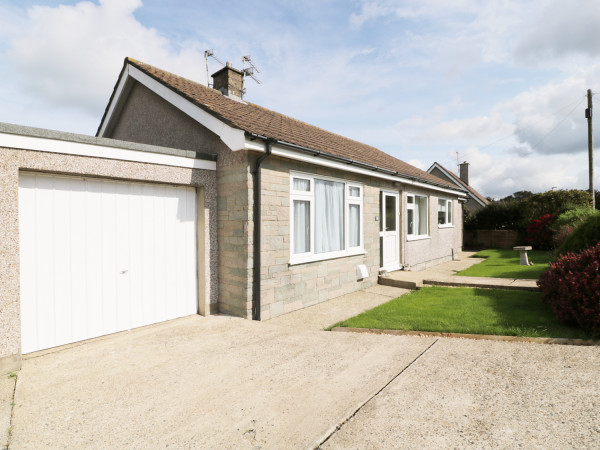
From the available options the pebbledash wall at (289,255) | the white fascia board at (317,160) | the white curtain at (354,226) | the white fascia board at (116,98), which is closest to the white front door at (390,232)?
the pebbledash wall at (289,255)

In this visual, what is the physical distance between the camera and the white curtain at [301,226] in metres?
6.96

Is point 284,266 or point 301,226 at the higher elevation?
point 301,226

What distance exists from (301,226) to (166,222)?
105 inches

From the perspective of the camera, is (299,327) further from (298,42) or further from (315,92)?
(315,92)

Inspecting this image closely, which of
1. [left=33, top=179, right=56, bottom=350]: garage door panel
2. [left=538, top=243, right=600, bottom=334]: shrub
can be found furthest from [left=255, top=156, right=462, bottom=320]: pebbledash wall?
[left=538, top=243, right=600, bottom=334]: shrub

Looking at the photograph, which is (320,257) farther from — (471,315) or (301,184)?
(471,315)

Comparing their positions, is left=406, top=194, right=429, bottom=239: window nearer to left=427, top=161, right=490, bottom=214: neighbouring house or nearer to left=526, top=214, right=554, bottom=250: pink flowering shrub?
left=526, top=214, right=554, bottom=250: pink flowering shrub

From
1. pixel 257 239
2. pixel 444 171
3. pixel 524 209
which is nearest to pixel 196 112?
pixel 257 239

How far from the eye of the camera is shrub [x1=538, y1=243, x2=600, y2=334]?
189 inches

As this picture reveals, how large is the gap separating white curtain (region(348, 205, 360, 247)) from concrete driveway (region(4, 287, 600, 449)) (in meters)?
3.77

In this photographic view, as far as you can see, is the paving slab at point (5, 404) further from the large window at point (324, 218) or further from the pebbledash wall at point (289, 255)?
the large window at point (324, 218)

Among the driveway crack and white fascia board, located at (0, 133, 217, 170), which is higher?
white fascia board, located at (0, 133, 217, 170)

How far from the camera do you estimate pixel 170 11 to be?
6.29 metres

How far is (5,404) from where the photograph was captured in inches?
130
